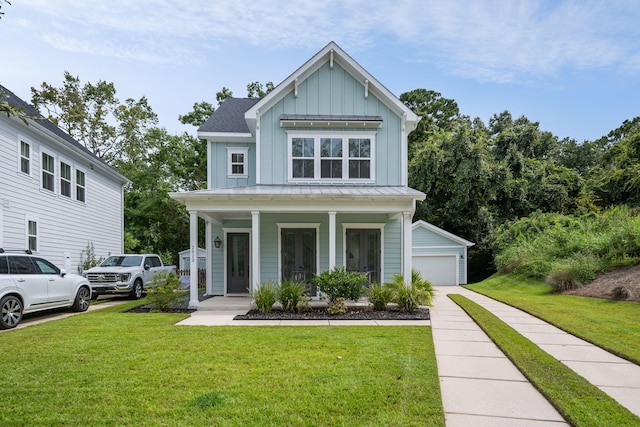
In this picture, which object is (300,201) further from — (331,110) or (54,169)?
(54,169)

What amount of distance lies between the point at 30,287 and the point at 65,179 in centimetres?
738

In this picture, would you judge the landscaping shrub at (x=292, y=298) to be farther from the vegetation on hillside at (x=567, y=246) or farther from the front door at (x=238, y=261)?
the vegetation on hillside at (x=567, y=246)

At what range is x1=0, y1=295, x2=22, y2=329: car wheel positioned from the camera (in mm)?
7797

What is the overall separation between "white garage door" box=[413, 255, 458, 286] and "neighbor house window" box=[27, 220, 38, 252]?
16.9m

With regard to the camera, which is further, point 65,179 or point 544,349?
point 65,179

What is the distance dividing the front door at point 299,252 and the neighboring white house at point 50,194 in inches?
294

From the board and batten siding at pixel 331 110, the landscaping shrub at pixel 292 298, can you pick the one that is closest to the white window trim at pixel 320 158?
the board and batten siding at pixel 331 110

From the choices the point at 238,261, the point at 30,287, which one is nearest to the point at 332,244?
the point at 238,261

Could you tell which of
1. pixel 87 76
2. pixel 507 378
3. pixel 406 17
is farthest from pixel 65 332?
pixel 87 76

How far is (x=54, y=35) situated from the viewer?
7.65 m

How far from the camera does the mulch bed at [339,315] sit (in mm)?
8961

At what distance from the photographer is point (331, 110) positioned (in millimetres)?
12680

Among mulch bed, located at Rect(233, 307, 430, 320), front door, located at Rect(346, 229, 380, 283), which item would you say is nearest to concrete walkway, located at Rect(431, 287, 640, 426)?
mulch bed, located at Rect(233, 307, 430, 320)

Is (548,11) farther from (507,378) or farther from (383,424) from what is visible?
(383,424)
